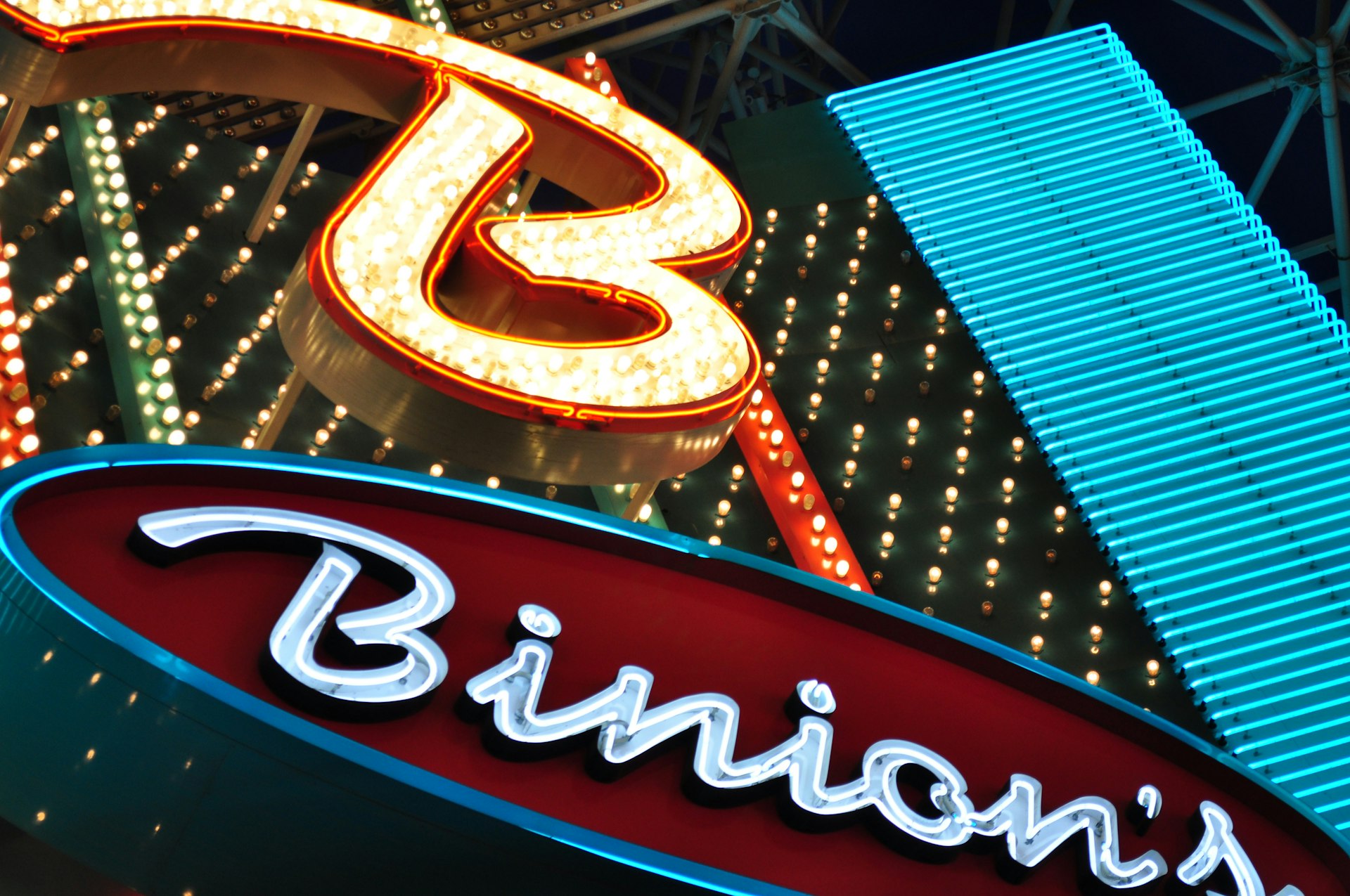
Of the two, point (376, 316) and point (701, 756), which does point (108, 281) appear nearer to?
point (376, 316)

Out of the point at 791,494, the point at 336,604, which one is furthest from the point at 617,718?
the point at 791,494

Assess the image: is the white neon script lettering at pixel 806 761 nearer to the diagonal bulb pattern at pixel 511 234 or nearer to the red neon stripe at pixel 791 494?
the diagonal bulb pattern at pixel 511 234

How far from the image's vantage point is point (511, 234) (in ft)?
20.1

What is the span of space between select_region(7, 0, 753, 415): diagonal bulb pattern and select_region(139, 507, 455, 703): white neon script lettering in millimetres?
1200

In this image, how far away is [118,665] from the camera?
10.6 feet

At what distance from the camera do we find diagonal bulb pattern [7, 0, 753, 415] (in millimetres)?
5438

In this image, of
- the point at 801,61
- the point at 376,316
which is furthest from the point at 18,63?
the point at 801,61

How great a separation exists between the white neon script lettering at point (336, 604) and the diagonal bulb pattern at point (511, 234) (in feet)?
3.94

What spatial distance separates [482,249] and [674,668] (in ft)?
7.75

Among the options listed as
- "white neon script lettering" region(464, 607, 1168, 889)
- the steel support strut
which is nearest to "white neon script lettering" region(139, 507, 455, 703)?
"white neon script lettering" region(464, 607, 1168, 889)

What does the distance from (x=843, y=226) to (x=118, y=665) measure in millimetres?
7493

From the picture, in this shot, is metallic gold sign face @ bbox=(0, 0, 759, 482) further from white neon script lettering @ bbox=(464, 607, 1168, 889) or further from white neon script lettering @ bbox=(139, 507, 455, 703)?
white neon script lettering @ bbox=(464, 607, 1168, 889)

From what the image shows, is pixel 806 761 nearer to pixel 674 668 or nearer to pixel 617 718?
pixel 674 668

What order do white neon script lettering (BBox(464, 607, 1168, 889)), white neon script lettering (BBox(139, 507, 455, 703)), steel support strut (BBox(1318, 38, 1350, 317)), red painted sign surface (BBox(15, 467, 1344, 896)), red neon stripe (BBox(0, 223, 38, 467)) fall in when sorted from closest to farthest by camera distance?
white neon script lettering (BBox(139, 507, 455, 703)) < red painted sign surface (BBox(15, 467, 1344, 896)) < white neon script lettering (BBox(464, 607, 1168, 889)) < red neon stripe (BBox(0, 223, 38, 467)) < steel support strut (BBox(1318, 38, 1350, 317))
